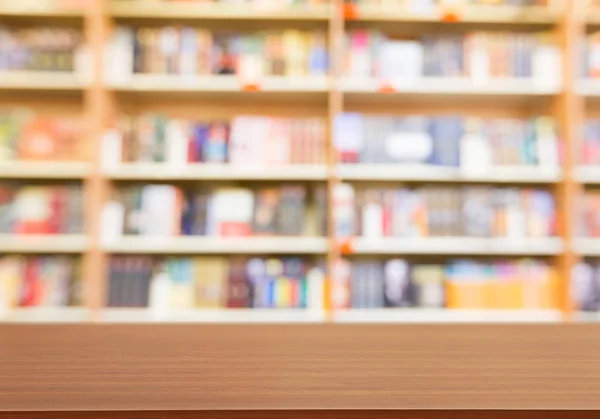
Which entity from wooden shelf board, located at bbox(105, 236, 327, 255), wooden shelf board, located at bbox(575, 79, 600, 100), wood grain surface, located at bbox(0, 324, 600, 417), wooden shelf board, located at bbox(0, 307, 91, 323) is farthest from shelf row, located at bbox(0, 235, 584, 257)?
wood grain surface, located at bbox(0, 324, 600, 417)

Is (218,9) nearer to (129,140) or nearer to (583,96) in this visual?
(129,140)

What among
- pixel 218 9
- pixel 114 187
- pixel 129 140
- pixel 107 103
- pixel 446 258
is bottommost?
pixel 446 258

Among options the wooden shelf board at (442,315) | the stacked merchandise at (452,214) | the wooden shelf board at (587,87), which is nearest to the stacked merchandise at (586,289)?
the wooden shelf board at (442,315)

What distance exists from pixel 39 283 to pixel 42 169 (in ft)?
1.69

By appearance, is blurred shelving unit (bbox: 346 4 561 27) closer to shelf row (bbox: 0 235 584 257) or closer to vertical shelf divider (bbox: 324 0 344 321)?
vertical shelf divider (bbox: 324 0 344 321)

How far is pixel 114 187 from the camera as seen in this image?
2.40m

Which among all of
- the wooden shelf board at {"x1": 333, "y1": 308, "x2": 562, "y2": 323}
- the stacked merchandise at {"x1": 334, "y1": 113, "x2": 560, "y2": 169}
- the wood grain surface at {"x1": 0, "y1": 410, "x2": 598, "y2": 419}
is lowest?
the wooden shelf board at {"x1": 333, "y1": 308, "x2": 562, "y2": 323}

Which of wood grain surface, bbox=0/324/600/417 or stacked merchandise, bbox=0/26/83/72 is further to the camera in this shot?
stacked merchandise, bbox=0/26/83/72

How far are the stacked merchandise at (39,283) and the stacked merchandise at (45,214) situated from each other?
0.17m

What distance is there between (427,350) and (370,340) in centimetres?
5

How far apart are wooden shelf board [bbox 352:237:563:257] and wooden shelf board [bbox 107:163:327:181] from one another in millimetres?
375

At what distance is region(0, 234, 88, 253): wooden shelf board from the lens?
2.25 m

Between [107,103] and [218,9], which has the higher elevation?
[218,9]

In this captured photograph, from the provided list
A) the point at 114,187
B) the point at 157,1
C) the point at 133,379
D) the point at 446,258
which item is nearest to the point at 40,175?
the point at 114,187
